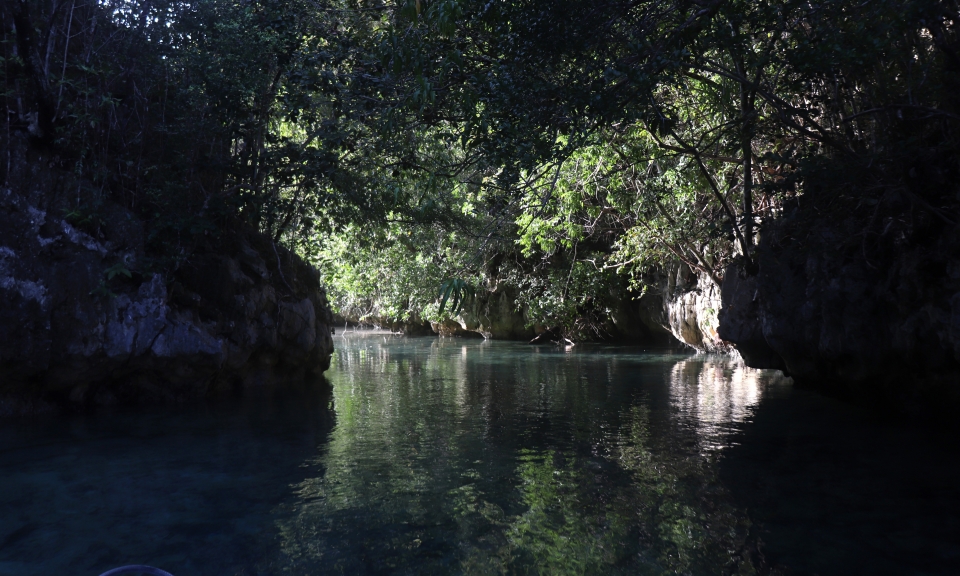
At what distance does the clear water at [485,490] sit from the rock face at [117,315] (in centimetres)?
75

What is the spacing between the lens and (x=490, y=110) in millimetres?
8047

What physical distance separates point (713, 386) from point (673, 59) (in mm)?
7984

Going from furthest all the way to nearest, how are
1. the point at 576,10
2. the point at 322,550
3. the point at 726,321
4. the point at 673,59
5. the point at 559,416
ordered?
1. the point at 726,321
2. the point at 559,416
3. the point at 576,10
4. the point at 673,59
5. the point at 322,550

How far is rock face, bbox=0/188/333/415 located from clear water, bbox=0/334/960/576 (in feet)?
2.46

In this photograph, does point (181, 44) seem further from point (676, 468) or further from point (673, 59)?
point (676, 468)

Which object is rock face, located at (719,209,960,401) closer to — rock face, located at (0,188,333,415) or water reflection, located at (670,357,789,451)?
water reflection, located at (670,357,789,451)

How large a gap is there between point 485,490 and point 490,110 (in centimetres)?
413

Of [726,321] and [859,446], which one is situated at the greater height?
[726,321]

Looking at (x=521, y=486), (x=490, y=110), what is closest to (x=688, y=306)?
(x=490, y=110)

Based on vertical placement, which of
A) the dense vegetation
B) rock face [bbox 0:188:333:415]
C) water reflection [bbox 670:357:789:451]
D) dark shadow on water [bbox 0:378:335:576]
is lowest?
dark shadow on water [bbox 0:378:335:576]

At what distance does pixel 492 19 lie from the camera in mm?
7914

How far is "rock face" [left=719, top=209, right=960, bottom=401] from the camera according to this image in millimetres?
8250

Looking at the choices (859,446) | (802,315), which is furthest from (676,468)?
(802,315)

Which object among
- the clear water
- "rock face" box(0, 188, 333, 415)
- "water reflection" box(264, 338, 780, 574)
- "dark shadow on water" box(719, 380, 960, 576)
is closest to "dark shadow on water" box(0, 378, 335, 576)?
the clear water
